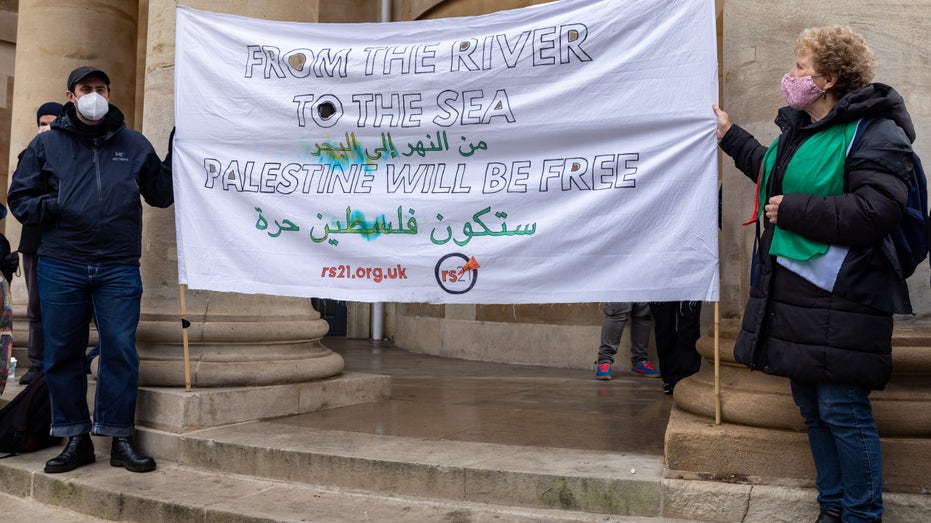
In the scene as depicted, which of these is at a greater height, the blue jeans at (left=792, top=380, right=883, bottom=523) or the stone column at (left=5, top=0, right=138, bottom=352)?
the stone column at (left=5, top=0, right=138, bottom=352)

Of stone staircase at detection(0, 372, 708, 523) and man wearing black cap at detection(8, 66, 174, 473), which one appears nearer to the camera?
stone staircase at detection(0, 372, 708, 523)

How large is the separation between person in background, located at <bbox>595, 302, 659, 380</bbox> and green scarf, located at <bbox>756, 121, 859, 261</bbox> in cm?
419

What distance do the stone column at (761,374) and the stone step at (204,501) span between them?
411mm

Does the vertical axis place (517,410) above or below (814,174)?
below

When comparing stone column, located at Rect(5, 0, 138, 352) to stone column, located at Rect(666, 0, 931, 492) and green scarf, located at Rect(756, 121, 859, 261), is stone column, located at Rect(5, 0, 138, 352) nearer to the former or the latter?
stone column, located at Rect(666, 0, 931, 492)

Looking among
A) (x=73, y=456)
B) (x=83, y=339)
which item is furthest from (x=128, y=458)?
(x=83, y=339)

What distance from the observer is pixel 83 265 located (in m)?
4.53

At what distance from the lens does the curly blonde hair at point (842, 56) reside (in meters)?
3.05

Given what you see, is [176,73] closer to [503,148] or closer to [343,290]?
[343,290]

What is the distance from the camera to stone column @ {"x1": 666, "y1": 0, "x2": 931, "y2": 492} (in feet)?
11.3

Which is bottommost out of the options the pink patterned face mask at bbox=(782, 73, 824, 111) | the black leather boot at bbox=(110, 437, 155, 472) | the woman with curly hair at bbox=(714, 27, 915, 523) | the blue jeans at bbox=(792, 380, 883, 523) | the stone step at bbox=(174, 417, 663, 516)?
the black leather boot at bbox=(110, 437, 155, 472)

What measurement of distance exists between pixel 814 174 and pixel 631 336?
5.01 m

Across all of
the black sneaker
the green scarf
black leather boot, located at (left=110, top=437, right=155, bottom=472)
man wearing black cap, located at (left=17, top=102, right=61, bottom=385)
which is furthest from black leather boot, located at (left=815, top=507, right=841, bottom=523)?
the black sneaker

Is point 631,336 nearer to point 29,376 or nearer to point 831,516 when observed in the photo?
point 831,516
